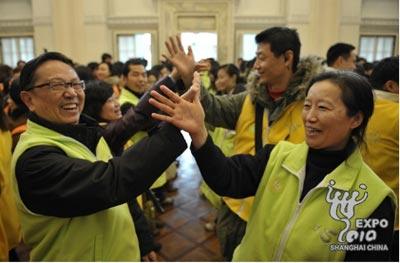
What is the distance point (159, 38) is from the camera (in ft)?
33.3

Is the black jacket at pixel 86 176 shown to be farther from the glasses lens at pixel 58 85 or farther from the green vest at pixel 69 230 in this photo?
the glasses lens at pixel 58 85

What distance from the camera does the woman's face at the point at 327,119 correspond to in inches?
46.2

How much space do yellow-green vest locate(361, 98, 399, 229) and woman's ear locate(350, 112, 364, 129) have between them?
2.44 ft

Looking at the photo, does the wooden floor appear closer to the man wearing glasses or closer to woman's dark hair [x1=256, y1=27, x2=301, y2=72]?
the man wearing glasses

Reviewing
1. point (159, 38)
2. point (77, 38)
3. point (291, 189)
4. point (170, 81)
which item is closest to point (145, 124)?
point (170, 81)

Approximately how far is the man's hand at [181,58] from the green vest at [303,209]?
65cm

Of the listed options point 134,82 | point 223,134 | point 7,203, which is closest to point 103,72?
point 134,82

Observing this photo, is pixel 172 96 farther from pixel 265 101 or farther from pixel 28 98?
pixel 265 101

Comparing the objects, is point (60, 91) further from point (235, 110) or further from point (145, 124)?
point (235, 110)

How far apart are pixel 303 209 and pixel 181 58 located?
0.95 meters

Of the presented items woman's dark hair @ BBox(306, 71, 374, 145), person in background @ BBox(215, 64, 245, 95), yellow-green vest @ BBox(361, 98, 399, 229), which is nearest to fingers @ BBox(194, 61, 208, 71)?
woman's dark hair @ BBox(306, 71, 374, 145)

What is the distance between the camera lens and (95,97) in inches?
80.4

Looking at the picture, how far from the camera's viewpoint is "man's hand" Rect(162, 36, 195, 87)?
1.66 meters

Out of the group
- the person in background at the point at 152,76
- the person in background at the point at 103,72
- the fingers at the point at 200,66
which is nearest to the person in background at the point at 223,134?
the fingers at the point at 200,66
